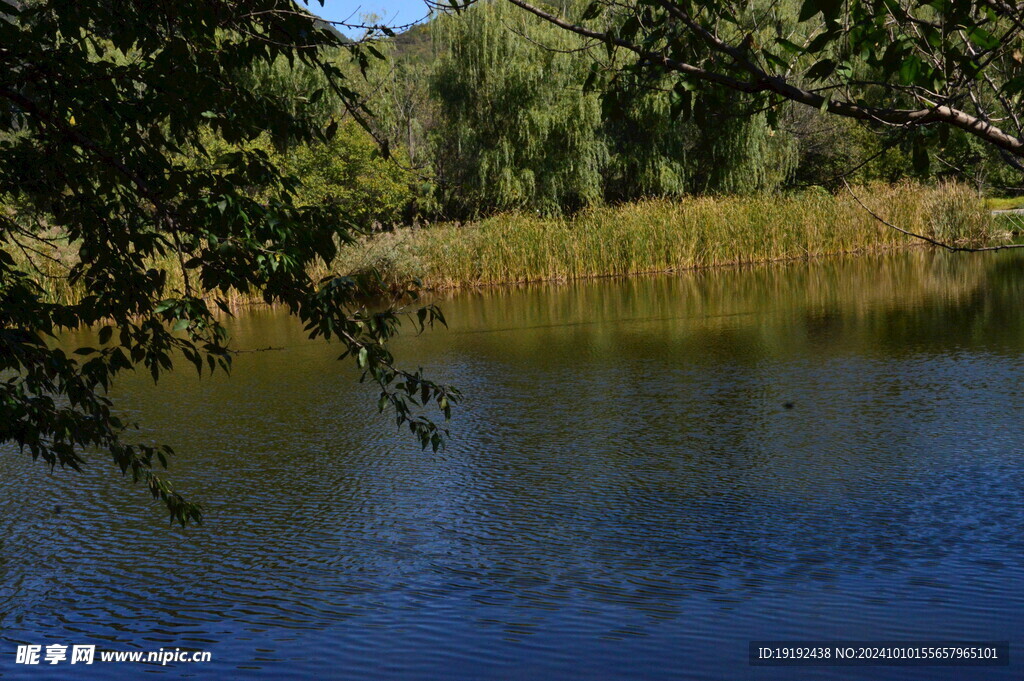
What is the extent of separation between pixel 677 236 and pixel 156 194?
2259 cm

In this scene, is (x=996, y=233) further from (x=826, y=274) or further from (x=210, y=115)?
(x=210, y=115)

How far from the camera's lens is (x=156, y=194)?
396 cm

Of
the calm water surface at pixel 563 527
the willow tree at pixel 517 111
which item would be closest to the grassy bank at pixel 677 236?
the willow tree at pixel 517 111

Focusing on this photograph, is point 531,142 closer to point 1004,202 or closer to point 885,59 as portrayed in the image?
point 1004,202

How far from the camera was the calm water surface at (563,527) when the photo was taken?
15.0ft

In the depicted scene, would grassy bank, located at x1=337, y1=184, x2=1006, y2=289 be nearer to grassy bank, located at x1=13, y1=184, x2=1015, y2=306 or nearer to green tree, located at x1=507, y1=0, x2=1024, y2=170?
grassy bank, located at x1=13, y1=184, x2=1015, y2=306

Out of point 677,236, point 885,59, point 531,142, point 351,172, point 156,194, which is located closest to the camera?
point 885,59

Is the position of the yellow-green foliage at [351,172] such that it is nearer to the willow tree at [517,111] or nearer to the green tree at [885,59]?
the willow tree at [517,111]

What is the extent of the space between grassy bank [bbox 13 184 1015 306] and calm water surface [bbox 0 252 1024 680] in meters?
13.4

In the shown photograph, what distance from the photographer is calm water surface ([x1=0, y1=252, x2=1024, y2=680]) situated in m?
4.58

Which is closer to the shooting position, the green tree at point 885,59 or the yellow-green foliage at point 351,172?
the green tree at point 885,59

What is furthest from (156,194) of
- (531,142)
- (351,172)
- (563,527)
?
(351,172)

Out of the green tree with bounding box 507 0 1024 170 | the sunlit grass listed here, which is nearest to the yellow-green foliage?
the sunlit grass

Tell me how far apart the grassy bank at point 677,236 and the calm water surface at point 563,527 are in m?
13.4
